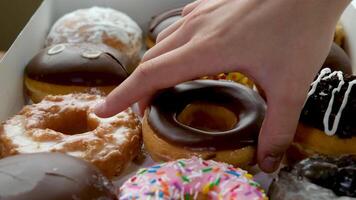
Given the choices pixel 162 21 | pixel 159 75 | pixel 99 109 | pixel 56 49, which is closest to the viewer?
pixel 159 75

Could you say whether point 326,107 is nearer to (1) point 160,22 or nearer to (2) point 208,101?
(2) point 208,101

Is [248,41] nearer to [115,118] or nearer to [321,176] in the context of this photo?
[321,176]

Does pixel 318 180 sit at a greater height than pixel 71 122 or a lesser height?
greater

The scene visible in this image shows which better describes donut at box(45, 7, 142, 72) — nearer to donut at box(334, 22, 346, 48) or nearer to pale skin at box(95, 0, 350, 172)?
pale skin at box(95, 0, 350, 172)

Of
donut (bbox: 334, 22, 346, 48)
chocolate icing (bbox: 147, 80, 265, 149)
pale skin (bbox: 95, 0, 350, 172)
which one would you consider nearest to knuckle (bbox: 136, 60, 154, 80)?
pale skin (bbox: 95, 0, 350, 172)

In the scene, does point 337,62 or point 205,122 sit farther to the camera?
point 337,62

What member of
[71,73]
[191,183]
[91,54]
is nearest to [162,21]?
[91,54]

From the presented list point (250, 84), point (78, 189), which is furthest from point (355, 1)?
point (78, 189)

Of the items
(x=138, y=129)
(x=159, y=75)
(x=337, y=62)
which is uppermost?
(x=159, y=75)
